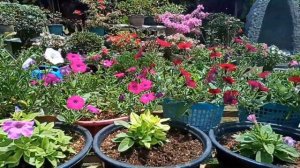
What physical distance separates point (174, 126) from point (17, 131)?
945 millimetres

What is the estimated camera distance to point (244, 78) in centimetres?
282

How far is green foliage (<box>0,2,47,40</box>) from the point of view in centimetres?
573

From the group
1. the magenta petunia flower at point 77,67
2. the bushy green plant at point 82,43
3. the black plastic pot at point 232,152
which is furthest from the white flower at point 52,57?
the bushy green plant at point 82,43

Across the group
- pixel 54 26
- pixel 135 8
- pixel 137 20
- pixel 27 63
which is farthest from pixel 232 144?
pixel 135 8

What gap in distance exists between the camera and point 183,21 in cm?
638

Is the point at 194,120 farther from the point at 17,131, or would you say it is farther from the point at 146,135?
the point at 17,131

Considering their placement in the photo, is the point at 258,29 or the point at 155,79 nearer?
the point at 155,79

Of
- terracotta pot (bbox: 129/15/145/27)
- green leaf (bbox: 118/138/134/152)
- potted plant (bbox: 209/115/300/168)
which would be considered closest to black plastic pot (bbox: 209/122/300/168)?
potted plant (bbox: 209/115/300/168)

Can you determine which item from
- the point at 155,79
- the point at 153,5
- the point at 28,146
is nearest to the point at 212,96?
the point at 155,79

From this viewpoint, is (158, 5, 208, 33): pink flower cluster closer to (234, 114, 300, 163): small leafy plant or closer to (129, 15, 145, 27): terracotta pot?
(129, 15, 145, 27): terracotta pot

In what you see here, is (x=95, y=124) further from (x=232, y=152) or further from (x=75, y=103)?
(x=232, y=152)

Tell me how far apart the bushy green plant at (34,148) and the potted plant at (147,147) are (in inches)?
7.8

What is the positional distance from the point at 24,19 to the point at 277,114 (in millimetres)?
4648

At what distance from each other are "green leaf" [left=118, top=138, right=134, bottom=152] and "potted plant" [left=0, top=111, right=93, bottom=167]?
0.55 ft
